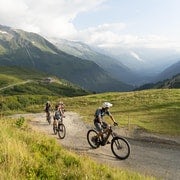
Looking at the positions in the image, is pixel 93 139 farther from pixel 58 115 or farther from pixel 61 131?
pixel 58 115

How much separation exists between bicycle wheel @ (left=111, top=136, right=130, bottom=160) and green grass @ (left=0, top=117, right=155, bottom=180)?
17.8ft

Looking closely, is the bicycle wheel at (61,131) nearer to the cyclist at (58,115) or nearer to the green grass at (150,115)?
the cyclist at (58,115)

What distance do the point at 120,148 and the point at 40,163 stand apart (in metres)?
8.34

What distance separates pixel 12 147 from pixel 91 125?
24396 mm

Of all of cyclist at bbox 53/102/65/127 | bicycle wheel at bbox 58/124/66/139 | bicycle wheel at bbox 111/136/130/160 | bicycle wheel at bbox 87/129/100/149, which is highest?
cyclist at bbox 53/102/65/127

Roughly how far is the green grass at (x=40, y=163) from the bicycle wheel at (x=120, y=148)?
17.8ft

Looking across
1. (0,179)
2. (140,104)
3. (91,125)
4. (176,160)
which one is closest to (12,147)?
(0,179)

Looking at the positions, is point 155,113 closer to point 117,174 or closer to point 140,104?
point 140,104

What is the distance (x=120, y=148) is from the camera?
20453 millimetres

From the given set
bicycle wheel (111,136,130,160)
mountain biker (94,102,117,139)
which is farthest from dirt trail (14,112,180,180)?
mountain biker (94,102,117,139)

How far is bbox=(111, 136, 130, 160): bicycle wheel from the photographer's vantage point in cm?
2025

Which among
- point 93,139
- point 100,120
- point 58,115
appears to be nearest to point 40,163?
point 100,120

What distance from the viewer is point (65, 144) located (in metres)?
24.8

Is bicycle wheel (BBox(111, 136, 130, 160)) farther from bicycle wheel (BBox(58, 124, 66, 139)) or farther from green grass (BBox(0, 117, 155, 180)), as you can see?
bicycle wheel (BBox(58, 124, 66, 139))
